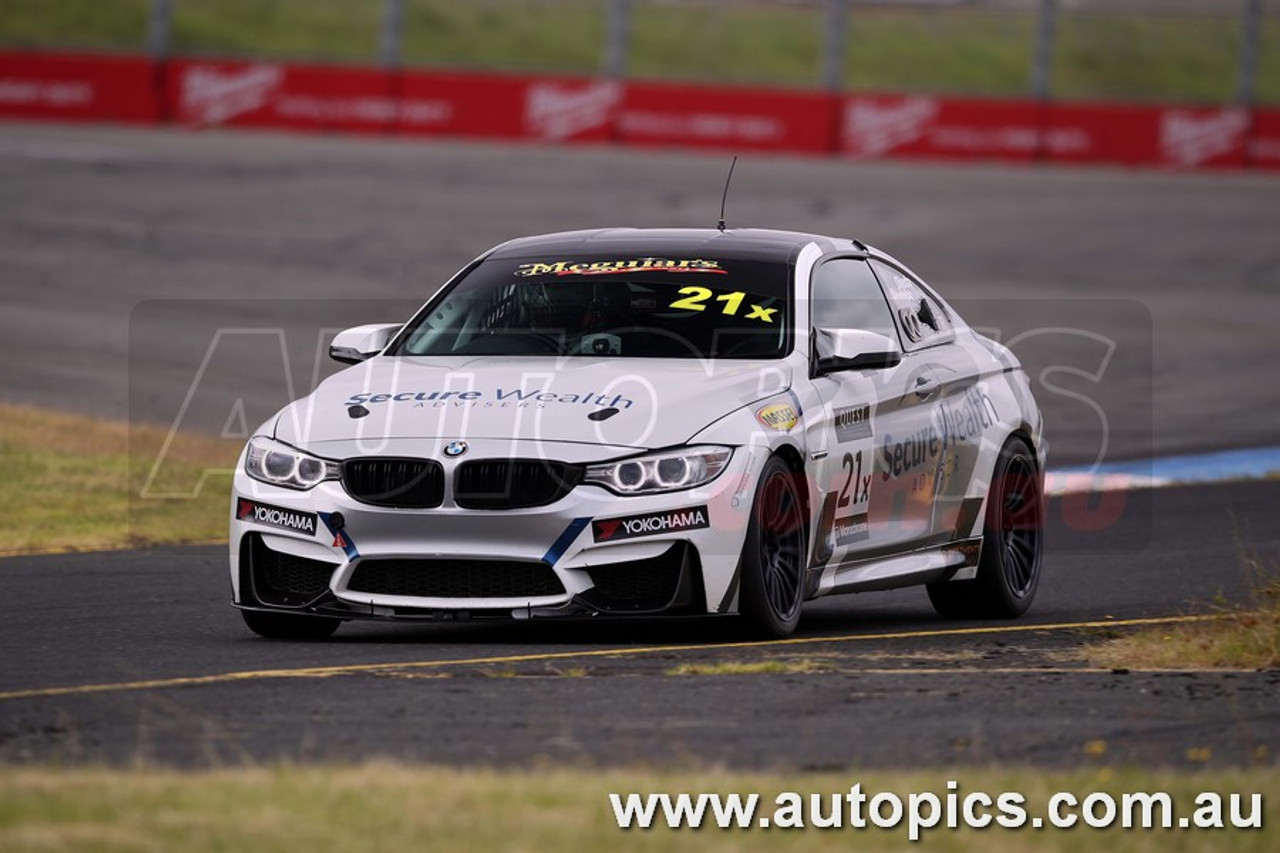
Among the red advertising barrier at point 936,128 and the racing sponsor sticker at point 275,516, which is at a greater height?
the racing sponsor sticker at point 275,516

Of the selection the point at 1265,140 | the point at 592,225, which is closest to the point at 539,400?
the point at 592,225

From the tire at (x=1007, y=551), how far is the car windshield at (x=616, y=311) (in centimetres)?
165

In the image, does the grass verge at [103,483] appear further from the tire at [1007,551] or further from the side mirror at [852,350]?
the side mirror at [852,350]

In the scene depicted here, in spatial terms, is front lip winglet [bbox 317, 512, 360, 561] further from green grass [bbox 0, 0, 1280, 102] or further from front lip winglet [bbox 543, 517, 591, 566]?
green grass [bbox 0, 0, 1280, 102]

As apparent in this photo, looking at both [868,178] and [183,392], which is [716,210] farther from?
[183,392]

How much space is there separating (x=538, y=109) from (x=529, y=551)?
3790cm

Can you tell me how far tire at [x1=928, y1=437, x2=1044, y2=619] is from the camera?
1090 centimetres

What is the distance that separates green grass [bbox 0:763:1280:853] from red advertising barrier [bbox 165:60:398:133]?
132ft

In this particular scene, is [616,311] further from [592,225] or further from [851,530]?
[592,225]

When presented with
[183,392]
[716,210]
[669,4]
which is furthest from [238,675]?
[669,4]

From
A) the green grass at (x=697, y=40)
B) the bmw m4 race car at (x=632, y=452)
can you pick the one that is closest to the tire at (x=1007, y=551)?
the bmw m4 race car at (x=632, y=452)

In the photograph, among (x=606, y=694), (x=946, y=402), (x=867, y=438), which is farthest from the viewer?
(x=946, y=402)

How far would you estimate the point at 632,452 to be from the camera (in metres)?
8.68

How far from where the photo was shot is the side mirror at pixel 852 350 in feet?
31.3
